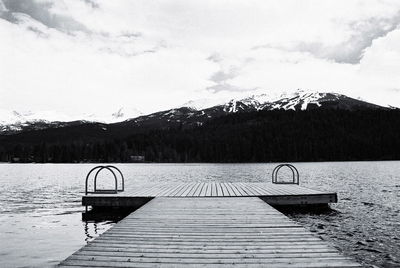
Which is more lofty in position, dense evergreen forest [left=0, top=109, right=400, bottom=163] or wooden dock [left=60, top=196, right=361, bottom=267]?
dense evergreen forest [left=0, top=109, right=400, bottom=163]

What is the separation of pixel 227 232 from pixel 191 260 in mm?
2953

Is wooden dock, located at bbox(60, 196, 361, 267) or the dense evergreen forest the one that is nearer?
wooden dock, located at bbox(60, 196, 361, 267)

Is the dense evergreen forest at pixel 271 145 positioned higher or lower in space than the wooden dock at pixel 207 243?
higher

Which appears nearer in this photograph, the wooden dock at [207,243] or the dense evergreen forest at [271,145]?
the wooden dock at [207,243]

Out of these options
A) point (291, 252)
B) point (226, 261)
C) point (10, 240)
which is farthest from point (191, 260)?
point (10, 240)

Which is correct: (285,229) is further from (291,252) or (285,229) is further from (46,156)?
(46,156)

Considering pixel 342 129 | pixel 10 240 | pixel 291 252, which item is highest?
pixel 342 129

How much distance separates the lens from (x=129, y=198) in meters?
19.9

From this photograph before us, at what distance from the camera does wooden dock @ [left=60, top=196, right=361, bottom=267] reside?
759cm

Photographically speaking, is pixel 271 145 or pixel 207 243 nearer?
pixel 207 243

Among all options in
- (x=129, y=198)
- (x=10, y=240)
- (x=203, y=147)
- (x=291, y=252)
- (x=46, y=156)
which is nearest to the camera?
(x=291, y=252)

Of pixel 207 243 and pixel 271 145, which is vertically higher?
pixel 271 145

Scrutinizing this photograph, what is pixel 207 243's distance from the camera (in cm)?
918

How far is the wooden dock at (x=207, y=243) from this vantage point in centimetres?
759
